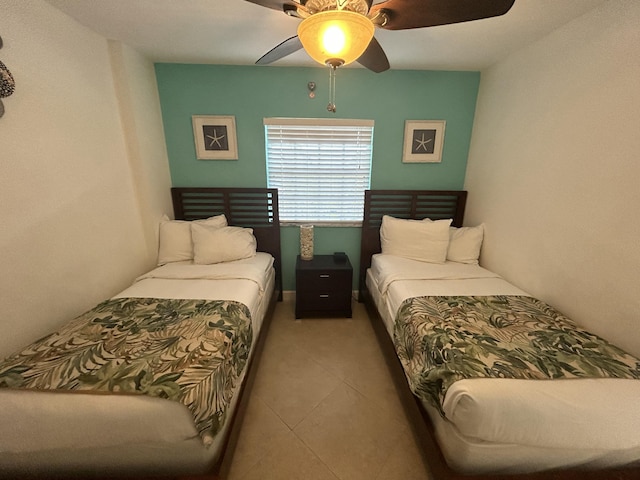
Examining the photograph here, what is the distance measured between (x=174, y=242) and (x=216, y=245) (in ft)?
1.33

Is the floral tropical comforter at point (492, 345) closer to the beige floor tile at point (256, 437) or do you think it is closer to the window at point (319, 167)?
the beige floor tile at point (256, 437)

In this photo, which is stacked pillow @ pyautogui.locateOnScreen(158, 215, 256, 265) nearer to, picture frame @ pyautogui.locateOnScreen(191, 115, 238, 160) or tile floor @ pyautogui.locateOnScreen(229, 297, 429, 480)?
picture frame @ pyautogui.locateOnScreen(191, 115, 238, 160)

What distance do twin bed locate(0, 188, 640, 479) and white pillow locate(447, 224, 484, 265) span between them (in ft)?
2.01

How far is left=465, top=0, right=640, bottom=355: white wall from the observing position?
1.25 m

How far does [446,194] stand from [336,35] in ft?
7.03

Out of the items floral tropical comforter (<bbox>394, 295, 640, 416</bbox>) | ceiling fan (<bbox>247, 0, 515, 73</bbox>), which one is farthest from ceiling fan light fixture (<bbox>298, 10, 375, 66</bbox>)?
floral tropical comforter (<bbox>394, 295, 640, 416</bbox>)

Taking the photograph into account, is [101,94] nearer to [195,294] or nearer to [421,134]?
[195,294]

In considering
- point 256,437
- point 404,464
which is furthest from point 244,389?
point 404,464

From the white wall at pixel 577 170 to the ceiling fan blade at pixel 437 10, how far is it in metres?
0.90

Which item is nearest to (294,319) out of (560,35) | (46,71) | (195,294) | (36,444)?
(195,294)

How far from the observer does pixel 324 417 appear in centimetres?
154

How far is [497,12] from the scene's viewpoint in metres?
1.01

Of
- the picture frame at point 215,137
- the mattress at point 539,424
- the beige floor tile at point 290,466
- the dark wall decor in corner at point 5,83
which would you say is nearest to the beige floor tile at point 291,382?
the beige floor tile at point 290,466

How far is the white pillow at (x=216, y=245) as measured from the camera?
2207mm
